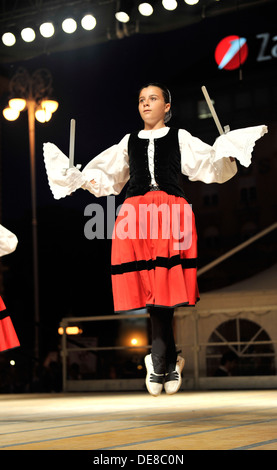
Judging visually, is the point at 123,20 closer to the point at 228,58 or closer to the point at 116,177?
the point at 116,177

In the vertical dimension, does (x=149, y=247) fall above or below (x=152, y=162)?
below

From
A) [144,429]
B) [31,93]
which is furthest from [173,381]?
[31,93]

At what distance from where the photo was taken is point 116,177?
179 inches

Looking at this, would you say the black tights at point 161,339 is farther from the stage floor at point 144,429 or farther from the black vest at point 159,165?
the black vest at point 159,165

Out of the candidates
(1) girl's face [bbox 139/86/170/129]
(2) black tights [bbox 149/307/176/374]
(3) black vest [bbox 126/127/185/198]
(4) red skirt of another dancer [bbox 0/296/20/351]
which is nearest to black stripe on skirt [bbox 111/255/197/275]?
(2) black tights [bbox 149/307/176/374]

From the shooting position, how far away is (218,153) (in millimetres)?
4184

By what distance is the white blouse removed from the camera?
414cm

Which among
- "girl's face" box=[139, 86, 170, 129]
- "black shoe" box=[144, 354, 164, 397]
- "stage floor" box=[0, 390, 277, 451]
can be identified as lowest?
"stage floor" box=[0, 390, 277, 451]

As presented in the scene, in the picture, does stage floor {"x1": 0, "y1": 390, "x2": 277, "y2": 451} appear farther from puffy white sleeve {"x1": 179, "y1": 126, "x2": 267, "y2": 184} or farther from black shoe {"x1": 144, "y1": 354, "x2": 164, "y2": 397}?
puffy white sleeve {"x1": 179, "y1": 126, "x2": 267, "y2": 184}

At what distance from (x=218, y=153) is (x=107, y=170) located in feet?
2.33

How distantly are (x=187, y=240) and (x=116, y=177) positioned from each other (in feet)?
2.01

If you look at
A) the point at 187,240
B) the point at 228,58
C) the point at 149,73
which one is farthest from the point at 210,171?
the point at 149,73

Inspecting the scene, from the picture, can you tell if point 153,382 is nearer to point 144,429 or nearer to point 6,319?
point 144,429

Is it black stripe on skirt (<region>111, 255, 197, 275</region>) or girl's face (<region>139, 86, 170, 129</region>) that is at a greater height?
girl's face (<region>139, 86, 170, 129</region>)
